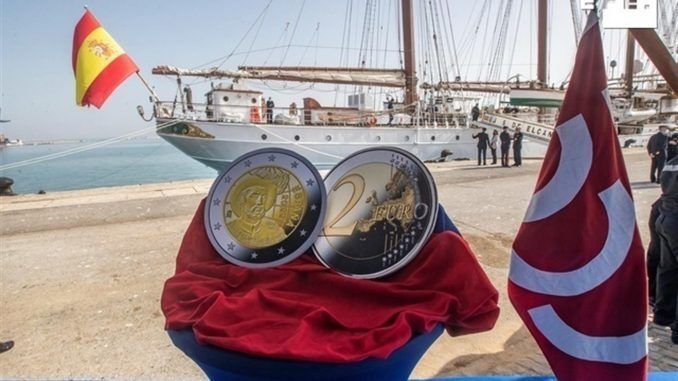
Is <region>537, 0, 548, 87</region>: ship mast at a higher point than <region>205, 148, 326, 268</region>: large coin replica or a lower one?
higher

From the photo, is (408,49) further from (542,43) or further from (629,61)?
(629,61)

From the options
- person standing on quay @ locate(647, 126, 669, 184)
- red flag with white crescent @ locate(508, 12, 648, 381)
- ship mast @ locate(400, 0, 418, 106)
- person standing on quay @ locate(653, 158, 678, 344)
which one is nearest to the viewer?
red flag with white crescent @ locate(508, 12, 648, 381)

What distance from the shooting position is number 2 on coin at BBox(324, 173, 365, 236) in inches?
80.0

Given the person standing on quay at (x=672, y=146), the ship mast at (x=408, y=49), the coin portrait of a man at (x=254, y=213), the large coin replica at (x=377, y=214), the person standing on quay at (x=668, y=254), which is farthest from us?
the ship mast at (x=408, y=49)

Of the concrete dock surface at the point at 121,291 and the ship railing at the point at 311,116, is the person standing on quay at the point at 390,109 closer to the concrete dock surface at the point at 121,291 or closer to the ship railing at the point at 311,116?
the ship railing at the point at 311,116

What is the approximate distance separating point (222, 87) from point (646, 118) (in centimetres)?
2558

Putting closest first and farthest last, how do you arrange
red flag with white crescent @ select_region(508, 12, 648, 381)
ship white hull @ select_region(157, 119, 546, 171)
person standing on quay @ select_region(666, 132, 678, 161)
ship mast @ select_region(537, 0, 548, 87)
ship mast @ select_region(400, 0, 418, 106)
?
red flag with white crescent @ select_region(508, 12, 648, 381), person standing on quay @ select_region(666, 132, 678, 161), ship white hull @ select_region(157, 119, 546, 171), ship mast @ select_region(400, 0, 418, 106), ship mast @ select_region(537, 0, 548, 87)

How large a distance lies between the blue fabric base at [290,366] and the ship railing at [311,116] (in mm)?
16841

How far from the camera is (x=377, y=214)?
2008mm

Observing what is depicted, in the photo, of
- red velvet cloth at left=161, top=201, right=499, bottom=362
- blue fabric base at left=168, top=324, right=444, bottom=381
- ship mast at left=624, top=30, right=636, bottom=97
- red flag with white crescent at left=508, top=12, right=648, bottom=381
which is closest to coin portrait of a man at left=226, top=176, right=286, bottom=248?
red velvet cloth at left=161, top=201, right=499, bottom=362

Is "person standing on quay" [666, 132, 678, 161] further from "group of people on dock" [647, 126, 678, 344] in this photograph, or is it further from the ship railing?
the ship railing

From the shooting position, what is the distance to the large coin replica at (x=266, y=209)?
77.9 inches

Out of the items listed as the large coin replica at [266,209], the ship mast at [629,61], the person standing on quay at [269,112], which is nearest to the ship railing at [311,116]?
the person standing on quay at [269,112]

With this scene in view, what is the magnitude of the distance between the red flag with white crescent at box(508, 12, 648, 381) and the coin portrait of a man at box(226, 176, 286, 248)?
3.80ft
